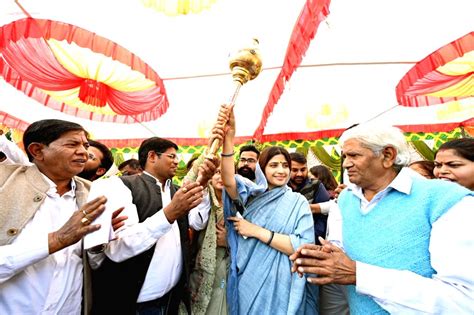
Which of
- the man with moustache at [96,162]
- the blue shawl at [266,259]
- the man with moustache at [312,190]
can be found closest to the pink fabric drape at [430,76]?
the man with moustache at [312,190]

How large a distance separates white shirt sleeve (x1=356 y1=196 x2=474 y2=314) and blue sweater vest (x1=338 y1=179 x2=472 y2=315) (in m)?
0.04

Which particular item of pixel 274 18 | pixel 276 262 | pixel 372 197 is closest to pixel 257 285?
pixel 276 262

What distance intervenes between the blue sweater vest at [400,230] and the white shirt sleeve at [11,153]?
171 centimetres

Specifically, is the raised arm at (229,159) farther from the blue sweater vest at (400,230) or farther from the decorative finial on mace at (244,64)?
the blue sweater vest at (400,230)

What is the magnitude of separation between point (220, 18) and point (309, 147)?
5.06 metres

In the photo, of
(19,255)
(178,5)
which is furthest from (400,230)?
(178,5)

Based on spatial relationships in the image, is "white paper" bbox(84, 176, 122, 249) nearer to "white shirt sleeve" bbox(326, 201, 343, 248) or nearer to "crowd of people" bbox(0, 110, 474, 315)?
"crowd of people" bbox(0, 110, 474, 315)

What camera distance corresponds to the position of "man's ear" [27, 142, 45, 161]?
5.30ft

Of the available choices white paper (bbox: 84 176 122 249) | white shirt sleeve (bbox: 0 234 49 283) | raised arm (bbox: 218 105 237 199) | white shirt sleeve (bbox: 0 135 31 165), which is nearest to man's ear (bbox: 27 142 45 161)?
white shirt sleeve (bbox: 0 135 31 165)

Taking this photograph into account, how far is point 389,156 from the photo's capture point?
4.97 ft

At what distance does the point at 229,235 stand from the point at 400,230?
104cm

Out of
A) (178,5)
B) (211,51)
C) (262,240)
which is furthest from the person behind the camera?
(211,51)

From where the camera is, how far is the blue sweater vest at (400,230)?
49.3 inches

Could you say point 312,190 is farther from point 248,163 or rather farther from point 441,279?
point 441,279
